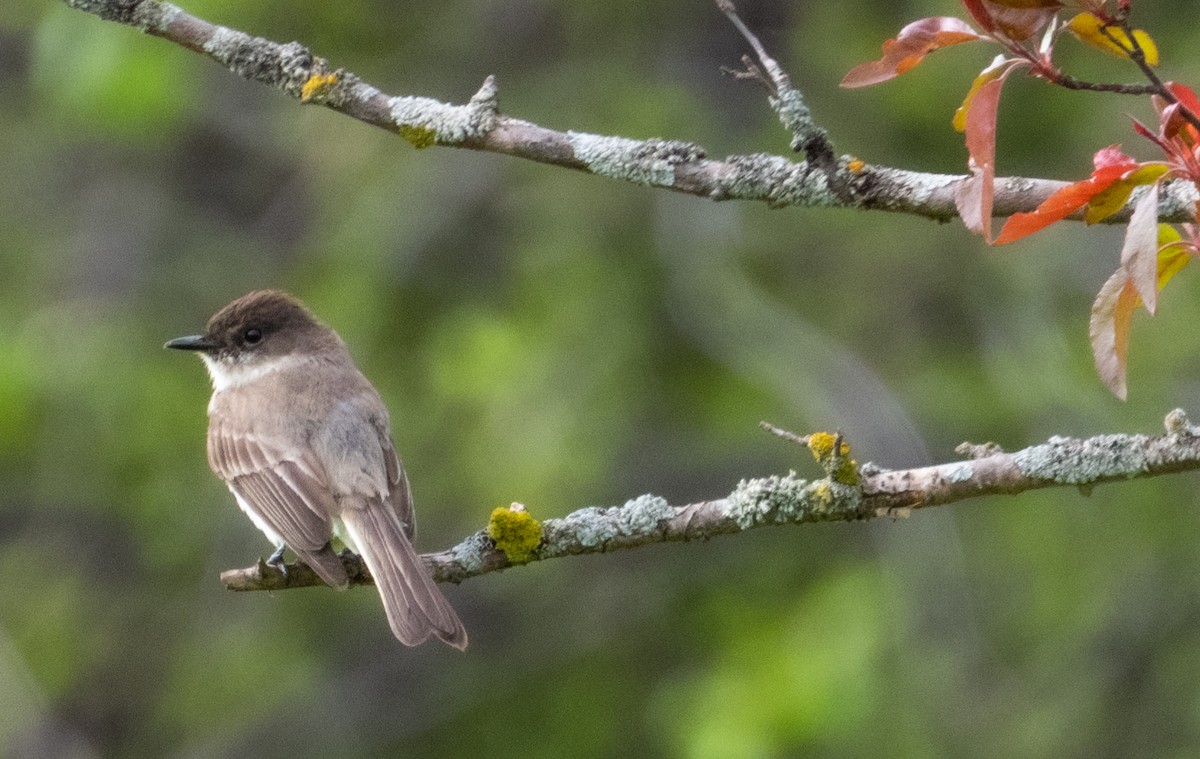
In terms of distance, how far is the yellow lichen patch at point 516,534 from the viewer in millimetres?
3623

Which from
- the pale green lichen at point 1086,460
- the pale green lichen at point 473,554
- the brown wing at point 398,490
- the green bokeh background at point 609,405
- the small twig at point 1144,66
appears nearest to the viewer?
the small twig at point 1144,66

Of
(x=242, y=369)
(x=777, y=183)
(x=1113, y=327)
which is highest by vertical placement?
(x=777, y=183)

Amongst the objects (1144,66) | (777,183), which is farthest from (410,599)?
(1144,66)

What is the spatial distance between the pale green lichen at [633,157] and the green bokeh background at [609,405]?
10.5ft

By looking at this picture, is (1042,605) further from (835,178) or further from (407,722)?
(835,178)

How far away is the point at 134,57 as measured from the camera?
8.28 metres

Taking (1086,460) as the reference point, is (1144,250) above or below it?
above

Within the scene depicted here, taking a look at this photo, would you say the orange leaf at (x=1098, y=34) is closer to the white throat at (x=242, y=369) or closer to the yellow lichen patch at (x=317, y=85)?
the yellow lichen patch at (x=317, y=85)

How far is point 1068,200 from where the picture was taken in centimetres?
266

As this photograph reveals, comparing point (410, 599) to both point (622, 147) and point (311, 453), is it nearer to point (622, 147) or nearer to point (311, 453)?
point (311, 453)

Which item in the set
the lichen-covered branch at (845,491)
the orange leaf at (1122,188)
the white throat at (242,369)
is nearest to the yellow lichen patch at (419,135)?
the lichen-covered branch at (845,491)

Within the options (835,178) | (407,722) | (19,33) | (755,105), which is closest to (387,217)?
(755,105)

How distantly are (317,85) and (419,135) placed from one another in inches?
10.3

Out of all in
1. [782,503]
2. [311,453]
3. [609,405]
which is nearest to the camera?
[782,503]
